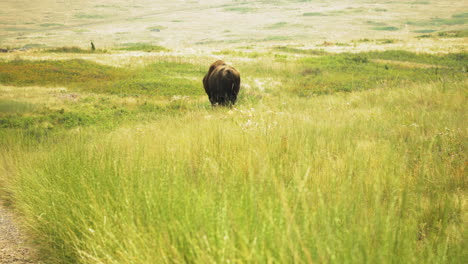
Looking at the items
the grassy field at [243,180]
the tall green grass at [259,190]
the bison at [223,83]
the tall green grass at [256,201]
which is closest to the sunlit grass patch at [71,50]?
the grassy field at [243,180]

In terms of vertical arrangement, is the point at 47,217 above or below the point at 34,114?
above

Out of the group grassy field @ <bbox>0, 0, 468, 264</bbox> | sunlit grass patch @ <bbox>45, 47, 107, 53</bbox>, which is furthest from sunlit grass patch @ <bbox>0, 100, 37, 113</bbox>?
sunlit grass patch @ <bbox>45, 47, 107, 53</bbox>

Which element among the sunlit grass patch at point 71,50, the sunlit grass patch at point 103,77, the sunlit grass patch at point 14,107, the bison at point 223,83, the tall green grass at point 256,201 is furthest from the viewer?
the sunlit grass patch at point 71,50

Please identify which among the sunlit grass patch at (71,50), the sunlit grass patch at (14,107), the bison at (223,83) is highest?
the sunlit grass patch at (71,50)

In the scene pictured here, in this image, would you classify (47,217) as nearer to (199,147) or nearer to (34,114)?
(199,147)

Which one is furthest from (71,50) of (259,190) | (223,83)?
(259,190)

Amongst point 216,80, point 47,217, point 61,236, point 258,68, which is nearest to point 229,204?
point 61,236

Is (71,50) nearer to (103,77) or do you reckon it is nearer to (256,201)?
(103,77)

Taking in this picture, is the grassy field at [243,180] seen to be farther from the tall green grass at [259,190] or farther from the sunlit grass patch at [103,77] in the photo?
the sunlit grass patch at [103,77]

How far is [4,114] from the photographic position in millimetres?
13922

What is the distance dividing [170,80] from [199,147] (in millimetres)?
21741

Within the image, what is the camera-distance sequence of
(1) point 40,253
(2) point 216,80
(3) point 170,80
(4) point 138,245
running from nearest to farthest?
(4) point 138,245
(1) point 40,253
(2) point 216,80
(3) point 170,80

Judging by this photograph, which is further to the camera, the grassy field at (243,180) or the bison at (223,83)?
the bison at (223,83)

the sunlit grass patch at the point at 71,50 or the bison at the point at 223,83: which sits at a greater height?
the sunlit grass patch at the point at 71,50
